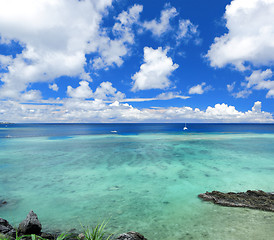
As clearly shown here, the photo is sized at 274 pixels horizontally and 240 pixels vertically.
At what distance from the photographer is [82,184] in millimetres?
14656

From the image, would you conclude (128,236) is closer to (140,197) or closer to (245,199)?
(140,197)

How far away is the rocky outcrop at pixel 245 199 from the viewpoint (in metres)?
9.79

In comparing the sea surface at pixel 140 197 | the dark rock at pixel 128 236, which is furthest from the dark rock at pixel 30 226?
the dark rock at pixel 128 236

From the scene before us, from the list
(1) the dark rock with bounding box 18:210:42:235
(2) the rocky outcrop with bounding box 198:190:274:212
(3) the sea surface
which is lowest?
(3) the sea surface

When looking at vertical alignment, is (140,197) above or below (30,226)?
below

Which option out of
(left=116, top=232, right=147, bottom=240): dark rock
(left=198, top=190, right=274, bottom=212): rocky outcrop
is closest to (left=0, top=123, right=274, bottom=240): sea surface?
(left=198, top=190, right=274, bottom=212): rocky outcrop

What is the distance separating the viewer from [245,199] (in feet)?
34.7

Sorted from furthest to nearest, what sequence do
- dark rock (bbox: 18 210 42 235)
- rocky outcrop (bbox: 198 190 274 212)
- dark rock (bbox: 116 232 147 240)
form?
rocky outcrop (bbox: 198 190 274 212), dark rock (bbox: 18 210 42 235), dark rock (bbox: 116 232 147 240)

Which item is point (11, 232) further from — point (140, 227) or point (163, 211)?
point (163, 211)

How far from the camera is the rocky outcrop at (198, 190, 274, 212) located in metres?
9.79

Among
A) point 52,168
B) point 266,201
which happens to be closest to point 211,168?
point 266,201

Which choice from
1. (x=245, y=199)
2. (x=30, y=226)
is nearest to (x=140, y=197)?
(x=245, y=199)

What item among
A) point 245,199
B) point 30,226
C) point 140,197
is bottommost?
point 140,197

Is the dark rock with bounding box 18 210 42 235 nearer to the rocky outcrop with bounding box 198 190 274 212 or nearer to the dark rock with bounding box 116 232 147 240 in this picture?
the dark rock with bounding box 116 232 147 240
